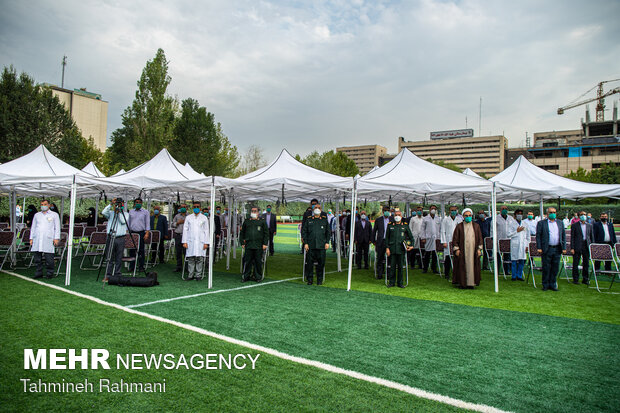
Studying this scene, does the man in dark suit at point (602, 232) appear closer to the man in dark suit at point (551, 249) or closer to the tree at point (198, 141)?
the man in dark suit at point (551, 249)

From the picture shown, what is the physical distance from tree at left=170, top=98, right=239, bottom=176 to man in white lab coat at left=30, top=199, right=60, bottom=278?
1195 inches

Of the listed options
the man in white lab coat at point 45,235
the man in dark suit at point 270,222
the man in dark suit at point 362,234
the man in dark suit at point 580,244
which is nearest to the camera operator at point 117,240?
the man in white lab coat at point 45,235

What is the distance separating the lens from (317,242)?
392 inches

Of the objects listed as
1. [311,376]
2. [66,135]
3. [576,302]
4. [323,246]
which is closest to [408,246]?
[323,246]

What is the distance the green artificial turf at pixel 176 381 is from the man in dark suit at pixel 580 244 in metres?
9.42

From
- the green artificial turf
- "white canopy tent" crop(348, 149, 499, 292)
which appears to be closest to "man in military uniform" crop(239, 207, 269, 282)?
"white canopy tent" crop(348, 149, 499, 292)

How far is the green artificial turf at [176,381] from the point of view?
3.42 metres

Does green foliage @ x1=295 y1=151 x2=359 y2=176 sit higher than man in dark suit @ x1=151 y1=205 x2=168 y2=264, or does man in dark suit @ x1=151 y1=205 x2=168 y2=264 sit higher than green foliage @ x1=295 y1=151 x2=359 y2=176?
green foliage @ x1=295 y1=151 x2=359 y2=176

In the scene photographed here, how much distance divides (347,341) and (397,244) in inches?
193

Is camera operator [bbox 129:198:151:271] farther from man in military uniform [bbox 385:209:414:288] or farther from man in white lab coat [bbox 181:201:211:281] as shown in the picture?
man in military uniform [bbox 385:209:414:288]

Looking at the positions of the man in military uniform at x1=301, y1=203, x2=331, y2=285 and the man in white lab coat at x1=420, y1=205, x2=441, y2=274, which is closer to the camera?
the man in military uniform at x1=301, y1=203, x2=331, y2=285

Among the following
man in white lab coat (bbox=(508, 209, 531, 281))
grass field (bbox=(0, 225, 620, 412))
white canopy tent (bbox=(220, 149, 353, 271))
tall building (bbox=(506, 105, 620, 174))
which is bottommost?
grass field (bbox=(0, 225, 620, 412))

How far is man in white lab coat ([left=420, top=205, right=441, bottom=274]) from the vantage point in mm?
12766

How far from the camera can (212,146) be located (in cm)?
4141
